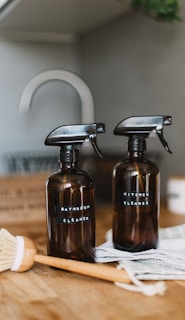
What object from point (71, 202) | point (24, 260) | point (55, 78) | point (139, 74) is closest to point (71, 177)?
point (71, 202)

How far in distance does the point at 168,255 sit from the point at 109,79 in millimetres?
913

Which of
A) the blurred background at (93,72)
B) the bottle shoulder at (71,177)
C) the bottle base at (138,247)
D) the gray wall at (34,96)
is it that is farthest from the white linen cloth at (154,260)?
the gray wall at (34,96)

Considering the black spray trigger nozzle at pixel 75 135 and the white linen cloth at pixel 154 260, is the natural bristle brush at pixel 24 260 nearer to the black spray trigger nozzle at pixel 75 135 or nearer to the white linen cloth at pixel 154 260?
the white linen cloth at pixel 154 260

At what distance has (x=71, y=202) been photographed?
2.07 ft

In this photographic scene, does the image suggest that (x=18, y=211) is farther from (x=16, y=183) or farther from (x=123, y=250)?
(x=123, y=250)

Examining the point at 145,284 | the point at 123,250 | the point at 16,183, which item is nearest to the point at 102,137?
the point at 16,183

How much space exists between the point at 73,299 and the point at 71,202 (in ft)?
0.49

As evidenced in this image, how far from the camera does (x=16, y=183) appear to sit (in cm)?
101

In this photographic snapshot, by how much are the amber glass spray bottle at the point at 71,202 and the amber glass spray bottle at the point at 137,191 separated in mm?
63

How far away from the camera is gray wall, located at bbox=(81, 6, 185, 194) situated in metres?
1.18

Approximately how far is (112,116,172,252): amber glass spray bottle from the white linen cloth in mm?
28

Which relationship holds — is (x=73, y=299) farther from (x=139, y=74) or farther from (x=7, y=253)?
(x=139, y=74)

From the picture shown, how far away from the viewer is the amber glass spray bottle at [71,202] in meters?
0.63

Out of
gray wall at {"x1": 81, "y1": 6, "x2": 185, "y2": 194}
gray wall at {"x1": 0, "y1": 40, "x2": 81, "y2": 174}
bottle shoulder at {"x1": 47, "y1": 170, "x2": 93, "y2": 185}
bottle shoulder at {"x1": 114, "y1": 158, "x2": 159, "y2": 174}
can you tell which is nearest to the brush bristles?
bottle shoulder at {"x1": 47, "y1": 170, "x2": 93, "y2": 185}
